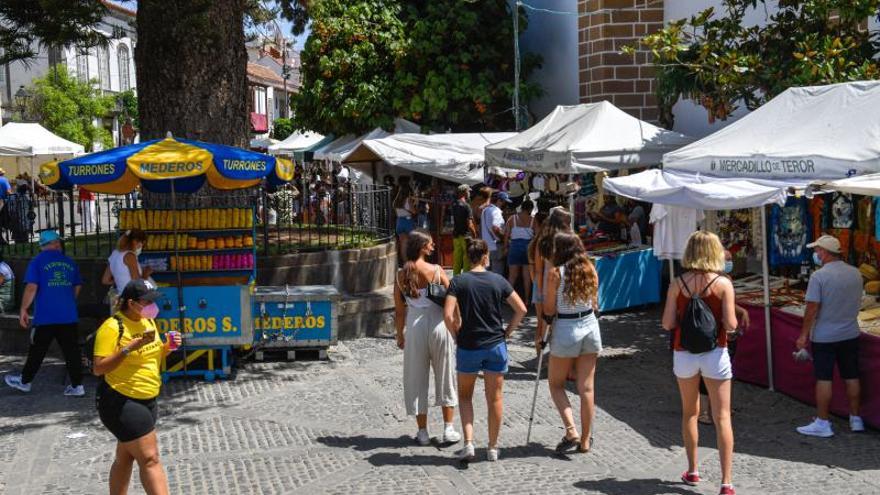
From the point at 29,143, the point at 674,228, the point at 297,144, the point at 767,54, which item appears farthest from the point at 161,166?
the point at 297,144

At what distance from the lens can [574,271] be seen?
283 inches

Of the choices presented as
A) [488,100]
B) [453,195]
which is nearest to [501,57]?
[488,100]

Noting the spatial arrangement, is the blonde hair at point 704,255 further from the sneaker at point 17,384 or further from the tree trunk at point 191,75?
the tree trunk at point 191,75

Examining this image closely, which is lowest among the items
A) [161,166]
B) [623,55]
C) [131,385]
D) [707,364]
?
[707,364]

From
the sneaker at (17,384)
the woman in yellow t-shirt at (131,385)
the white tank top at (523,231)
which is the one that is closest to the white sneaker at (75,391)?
the sneaker at (17,384)

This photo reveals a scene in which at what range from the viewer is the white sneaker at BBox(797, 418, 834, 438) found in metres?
7.89

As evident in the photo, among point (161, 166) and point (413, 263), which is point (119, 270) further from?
point (413, 263)

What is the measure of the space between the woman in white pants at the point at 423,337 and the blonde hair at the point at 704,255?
1.87m

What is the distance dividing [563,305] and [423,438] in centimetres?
161

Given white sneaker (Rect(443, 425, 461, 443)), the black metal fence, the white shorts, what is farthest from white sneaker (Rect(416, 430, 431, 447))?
the black metal fence

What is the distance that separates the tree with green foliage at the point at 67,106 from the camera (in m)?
41.9

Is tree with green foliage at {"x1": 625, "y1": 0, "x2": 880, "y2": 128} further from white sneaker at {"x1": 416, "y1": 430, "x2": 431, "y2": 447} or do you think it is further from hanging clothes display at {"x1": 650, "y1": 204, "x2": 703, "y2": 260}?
white sneaker at {"x1": 416, "y1": 430, "x2": 431, "y2": 447}

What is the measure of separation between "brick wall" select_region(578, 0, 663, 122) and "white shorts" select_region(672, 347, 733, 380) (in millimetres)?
12936

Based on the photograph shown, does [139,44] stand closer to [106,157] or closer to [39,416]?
[106,157]
